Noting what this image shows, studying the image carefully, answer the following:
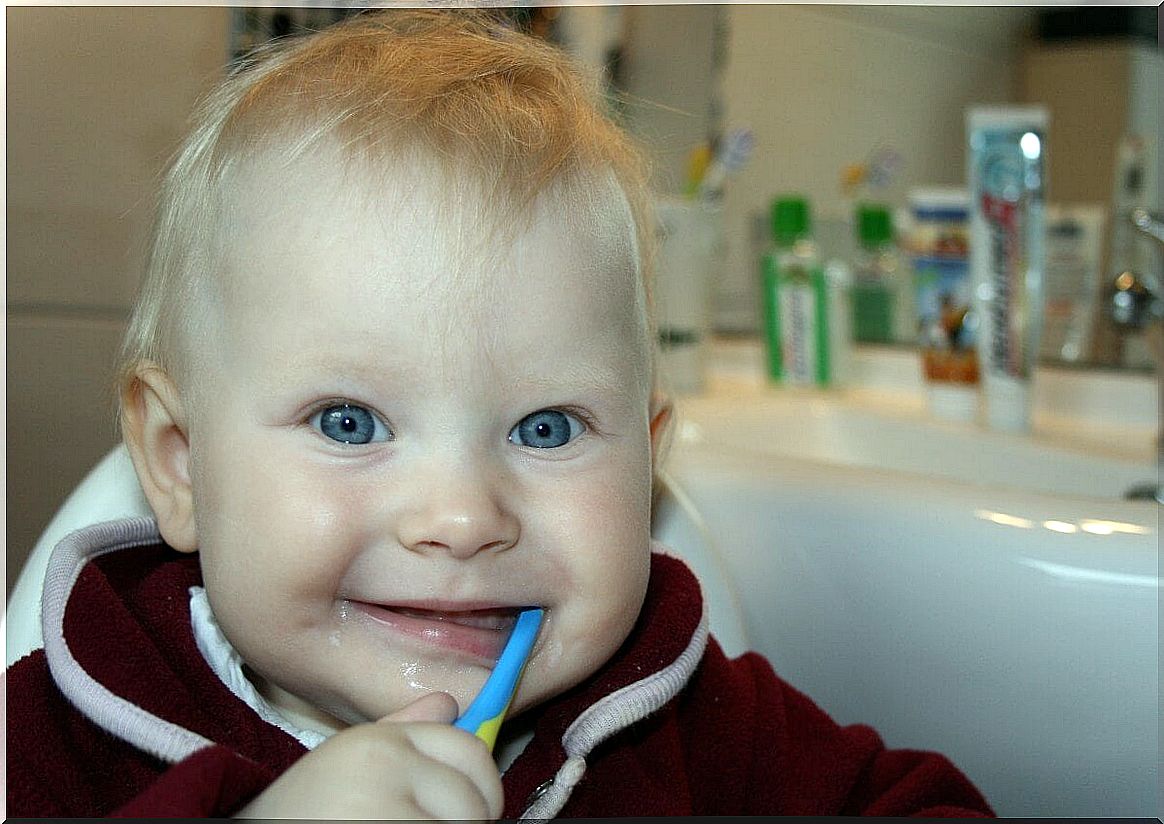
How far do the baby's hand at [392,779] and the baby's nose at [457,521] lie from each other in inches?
2.9

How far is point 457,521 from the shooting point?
410 mm

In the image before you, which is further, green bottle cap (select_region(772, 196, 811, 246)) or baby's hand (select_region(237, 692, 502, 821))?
green bottle cap (select_region(772, 196, 811, 246))

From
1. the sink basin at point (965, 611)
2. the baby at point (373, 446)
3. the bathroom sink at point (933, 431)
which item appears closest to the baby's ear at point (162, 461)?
the baby at point (373, 446)

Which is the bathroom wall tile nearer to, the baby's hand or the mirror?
the mirror

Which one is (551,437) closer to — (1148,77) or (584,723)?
(584,723)

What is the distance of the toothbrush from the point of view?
408mm

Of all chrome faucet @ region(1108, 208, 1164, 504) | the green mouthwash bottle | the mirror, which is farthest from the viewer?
the green mouthwash bottle

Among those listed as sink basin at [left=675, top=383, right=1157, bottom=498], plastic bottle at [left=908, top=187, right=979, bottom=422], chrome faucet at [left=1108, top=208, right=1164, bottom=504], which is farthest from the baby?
plastic bottle at [left=908, top=187, right=979, bottom=422]

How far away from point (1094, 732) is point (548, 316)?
35cm

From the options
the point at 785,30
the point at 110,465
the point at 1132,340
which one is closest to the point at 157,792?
the point at 110,465

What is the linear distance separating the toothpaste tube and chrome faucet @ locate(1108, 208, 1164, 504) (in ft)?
0.20

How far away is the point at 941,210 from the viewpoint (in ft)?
3.49

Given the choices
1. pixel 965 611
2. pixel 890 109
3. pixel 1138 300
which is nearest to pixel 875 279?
pixel 890 109

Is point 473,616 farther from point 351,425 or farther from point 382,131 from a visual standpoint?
point 382,131
